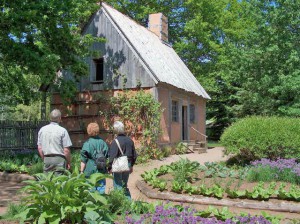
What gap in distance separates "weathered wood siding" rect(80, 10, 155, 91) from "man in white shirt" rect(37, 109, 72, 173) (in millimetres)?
10188

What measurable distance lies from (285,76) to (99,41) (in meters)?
9.82

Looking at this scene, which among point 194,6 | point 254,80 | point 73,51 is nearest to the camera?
point 73,51

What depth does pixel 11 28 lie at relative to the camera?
528 inches

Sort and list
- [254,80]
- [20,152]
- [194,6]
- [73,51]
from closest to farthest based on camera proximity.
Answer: [20,152], [73,51], [254,80], [194,6]

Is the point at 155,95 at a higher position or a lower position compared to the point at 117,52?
lower

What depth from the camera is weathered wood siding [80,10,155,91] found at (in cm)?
1677

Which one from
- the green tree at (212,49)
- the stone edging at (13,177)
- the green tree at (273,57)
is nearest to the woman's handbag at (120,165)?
the stone edging at (13,177)

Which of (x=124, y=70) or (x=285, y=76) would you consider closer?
(x=124, y=70)

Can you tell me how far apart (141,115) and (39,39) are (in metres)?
5.29

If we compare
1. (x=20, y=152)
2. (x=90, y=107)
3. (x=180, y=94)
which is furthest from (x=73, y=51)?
(x=180, y=94)

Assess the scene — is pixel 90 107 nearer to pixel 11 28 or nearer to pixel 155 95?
pixel 155 95

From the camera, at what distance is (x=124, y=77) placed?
17.2 m

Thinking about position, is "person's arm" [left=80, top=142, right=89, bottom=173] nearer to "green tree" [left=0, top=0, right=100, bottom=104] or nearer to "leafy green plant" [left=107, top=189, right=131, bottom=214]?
"leafy green plant" [left=107, top=189, right=131, bottom=214]

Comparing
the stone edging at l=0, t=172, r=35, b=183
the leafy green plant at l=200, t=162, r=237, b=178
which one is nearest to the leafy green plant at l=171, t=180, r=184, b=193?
the leafy green plant at l=200, t=162, r=237, b=178
